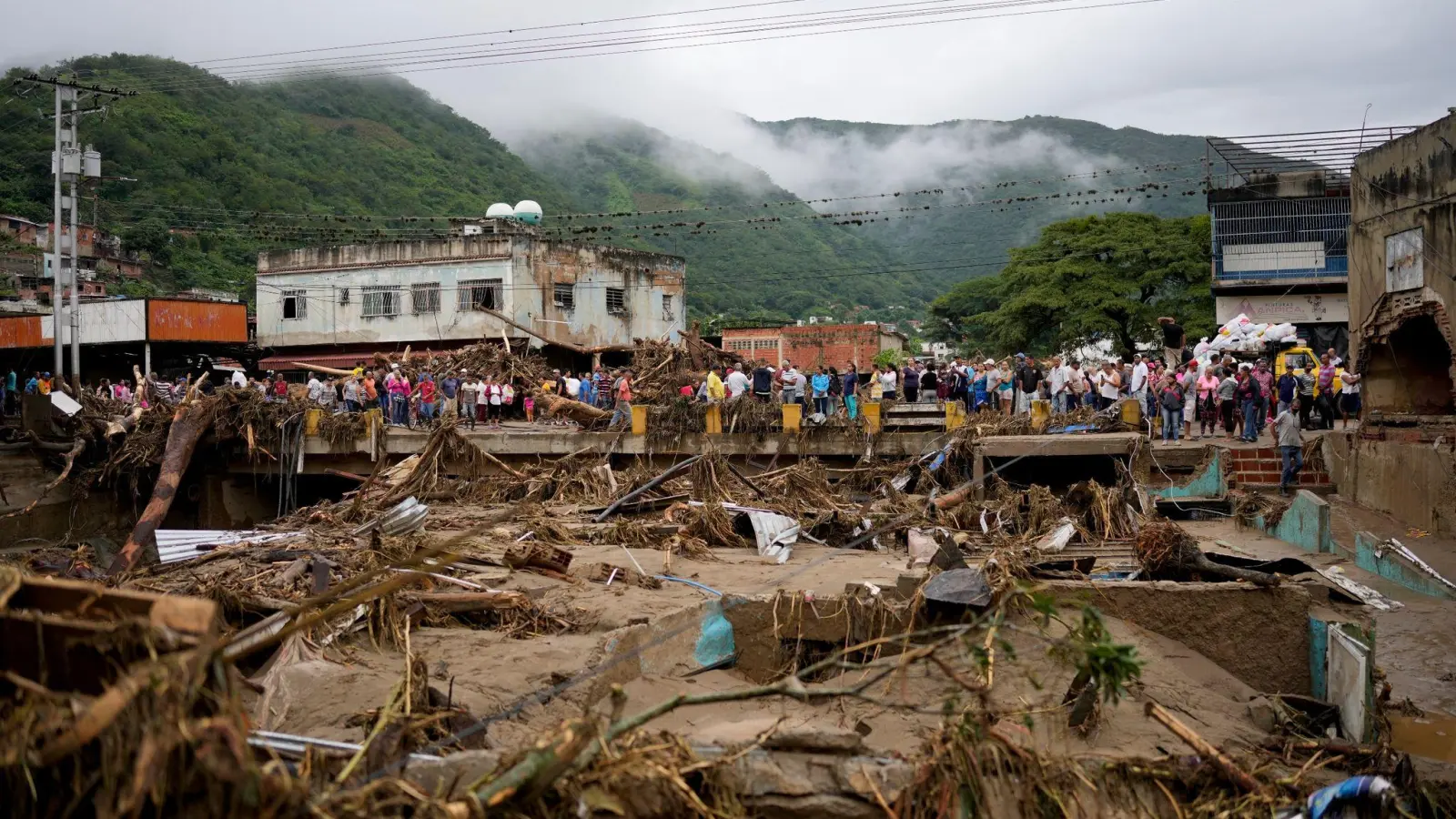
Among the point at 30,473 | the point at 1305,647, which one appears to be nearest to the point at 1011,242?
the point at 30,473

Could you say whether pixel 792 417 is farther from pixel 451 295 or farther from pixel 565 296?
pixel 451 295

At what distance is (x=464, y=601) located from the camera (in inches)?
340

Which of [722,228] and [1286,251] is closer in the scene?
[1286,251]

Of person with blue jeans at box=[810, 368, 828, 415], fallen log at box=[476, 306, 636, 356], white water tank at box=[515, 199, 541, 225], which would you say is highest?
white water tank at box=[515, 199, 541, 225]

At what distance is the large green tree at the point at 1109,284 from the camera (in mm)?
36750

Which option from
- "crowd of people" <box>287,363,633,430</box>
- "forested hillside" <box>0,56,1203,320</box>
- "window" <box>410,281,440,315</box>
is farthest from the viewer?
"forested hillside" <box>0,56,1203,320</box>

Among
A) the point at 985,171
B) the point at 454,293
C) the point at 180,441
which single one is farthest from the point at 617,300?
the point at 985,171

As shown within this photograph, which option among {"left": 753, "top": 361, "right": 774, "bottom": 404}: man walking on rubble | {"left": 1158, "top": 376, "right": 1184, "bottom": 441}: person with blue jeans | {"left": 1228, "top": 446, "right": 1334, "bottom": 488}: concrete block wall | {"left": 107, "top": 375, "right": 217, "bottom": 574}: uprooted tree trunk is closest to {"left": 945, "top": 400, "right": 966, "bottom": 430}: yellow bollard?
{"left": 1158, "top": 376, "right": 1184, "bottom": 441}: person with blue jeans

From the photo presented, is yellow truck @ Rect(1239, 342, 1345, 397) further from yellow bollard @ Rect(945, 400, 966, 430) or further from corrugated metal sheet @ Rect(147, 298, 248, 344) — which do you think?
corrugated metal sheet @ Rect(147, 298, 248, 344)

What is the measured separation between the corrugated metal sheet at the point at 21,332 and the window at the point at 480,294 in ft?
50.8

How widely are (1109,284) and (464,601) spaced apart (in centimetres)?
3305

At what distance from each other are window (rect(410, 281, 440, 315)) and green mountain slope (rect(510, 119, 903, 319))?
12.5 m

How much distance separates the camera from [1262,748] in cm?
632

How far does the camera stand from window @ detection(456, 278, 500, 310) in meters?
36.5
